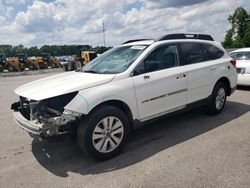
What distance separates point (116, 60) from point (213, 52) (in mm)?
2391

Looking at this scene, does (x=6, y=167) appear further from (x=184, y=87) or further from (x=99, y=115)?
(x=184, y=87)

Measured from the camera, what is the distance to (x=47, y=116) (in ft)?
12.0

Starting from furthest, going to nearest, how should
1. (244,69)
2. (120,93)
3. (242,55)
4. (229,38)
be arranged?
(229,38)
(242,55)
(244,69)
(120,93)

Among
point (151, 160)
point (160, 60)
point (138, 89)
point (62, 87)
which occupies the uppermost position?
point (160, 60)

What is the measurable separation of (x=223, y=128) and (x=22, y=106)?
12.2 ft

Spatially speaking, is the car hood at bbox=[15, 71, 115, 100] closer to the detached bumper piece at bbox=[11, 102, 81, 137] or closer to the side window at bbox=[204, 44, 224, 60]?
the detached bumper piece at bbox=[11, 102, 81, 137]

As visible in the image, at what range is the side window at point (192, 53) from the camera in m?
4.95

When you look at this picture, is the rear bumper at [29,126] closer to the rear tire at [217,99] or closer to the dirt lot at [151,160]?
the dirt lot at [151,160]

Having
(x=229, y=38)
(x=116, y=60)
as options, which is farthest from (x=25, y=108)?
(x=229, y=38)

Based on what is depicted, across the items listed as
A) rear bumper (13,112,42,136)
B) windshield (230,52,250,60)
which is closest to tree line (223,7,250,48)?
windshield (230,52,250,60)

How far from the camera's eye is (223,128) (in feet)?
16.1

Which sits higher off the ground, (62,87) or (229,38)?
(229,38)

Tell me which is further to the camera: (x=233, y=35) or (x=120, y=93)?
(x=233, y=35)

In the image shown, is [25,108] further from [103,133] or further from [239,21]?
[239,21]
